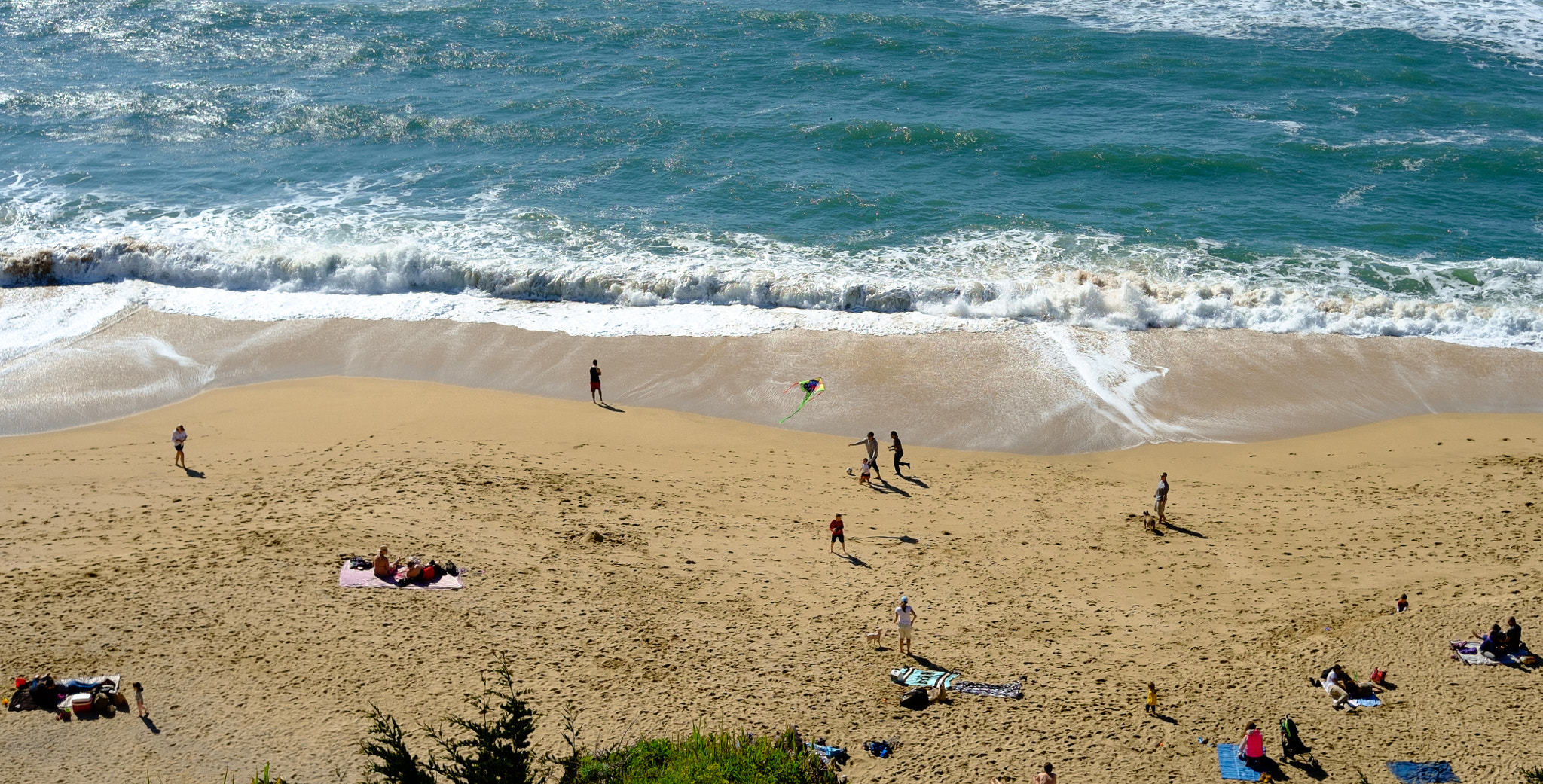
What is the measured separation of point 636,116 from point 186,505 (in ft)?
66.2

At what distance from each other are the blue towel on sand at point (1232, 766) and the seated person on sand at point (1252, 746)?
0.09m

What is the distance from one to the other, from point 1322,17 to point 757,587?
3426 cm

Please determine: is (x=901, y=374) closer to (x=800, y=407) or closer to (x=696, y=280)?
(x=800, y=407)

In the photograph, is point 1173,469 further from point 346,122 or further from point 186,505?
point 346,122

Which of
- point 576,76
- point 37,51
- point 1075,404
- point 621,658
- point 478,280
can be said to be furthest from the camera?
point 37,51

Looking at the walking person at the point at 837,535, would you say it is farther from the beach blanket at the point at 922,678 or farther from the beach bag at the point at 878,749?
the beach bag at the point at 878,749

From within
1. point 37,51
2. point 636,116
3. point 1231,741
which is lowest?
point 1231,741

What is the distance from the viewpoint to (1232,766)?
1188 centimetres

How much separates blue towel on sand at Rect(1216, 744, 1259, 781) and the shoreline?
26.3 ft

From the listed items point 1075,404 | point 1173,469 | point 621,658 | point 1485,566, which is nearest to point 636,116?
point 1075,404

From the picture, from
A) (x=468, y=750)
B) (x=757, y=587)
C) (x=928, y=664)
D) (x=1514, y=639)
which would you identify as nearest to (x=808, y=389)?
(x=757, y=587)

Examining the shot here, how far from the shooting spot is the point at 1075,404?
67.8ft

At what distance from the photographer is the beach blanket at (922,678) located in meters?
13.3

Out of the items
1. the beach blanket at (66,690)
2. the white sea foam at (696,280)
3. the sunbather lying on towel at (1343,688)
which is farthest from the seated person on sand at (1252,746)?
the beach blanket at (66,690)
